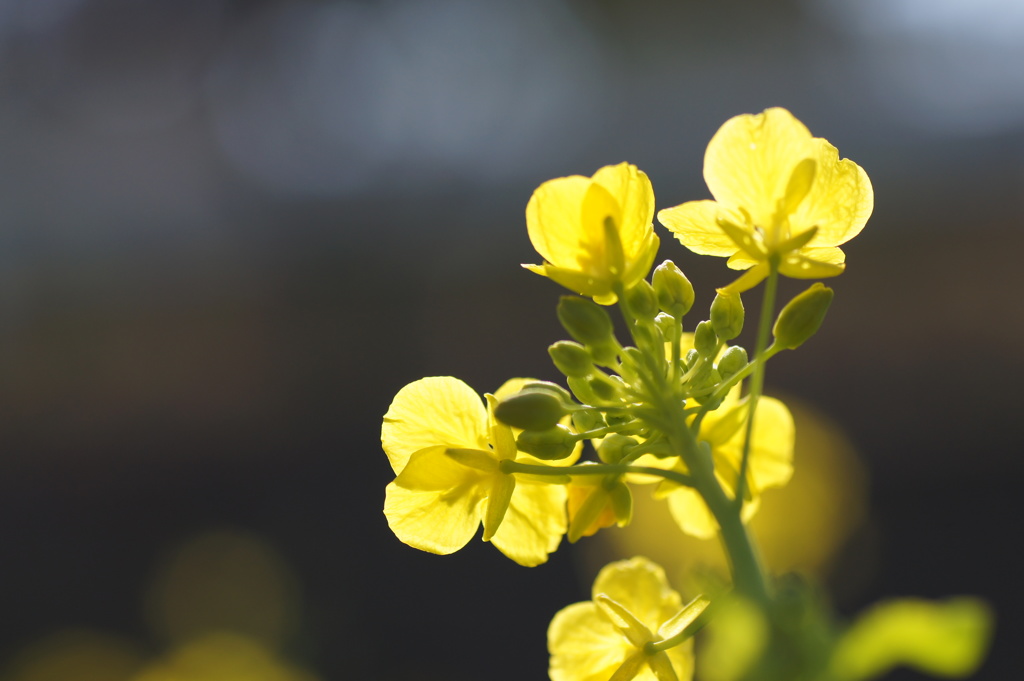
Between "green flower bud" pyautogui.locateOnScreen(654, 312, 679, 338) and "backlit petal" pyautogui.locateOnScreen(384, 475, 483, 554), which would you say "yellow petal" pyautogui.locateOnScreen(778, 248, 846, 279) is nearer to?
"green flower bud" pyautogui.locateOnScreen(654, 312, 679, 338)

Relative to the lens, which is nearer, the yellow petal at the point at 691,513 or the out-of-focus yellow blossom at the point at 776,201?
the out-of-focus yellow blossom at the point at 776,201

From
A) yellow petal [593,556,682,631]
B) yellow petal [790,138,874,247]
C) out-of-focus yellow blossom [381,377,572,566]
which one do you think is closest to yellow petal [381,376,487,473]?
out-of-focus yellow blossom [381,377,572,566]

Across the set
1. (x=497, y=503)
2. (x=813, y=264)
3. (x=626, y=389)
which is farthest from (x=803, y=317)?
(x=497, y=503)

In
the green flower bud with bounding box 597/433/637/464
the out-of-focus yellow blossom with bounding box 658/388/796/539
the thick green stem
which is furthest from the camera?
the out-of-focus yellow blossom with bounding box 658/388/796/539

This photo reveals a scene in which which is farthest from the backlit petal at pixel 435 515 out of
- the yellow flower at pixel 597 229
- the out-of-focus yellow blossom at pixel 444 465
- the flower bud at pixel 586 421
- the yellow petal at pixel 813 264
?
the yellow petal at pixel 813 264

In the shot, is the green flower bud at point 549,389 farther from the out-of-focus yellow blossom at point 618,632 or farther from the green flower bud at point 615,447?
the out-of-focus yellow blossom at point 618,632

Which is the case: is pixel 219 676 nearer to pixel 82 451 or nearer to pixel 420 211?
pixel 82 451
